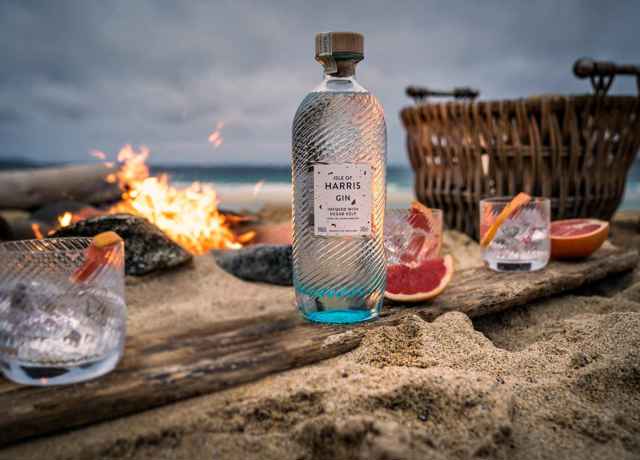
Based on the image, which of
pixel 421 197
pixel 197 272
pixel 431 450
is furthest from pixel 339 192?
pixel 421 197

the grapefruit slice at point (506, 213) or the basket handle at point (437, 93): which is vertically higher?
the basket handle at point (437, 93)

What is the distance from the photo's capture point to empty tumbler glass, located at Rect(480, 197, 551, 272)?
9.12 ft

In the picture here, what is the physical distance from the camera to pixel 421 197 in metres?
4.66

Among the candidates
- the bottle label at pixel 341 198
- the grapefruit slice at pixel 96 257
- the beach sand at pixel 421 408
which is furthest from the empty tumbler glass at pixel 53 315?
the bottle label at pixel 341 198

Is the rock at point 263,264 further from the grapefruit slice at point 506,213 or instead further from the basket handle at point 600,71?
the basket handle at point 600,71

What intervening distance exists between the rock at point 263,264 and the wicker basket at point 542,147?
150 cm

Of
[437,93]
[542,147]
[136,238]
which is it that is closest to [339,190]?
[136,238]

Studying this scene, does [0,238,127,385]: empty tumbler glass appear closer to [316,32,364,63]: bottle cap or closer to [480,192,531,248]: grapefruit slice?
[316,32,364,63]: bottle cap

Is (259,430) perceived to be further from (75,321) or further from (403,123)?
(403,123)

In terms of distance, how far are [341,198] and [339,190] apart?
3 cm

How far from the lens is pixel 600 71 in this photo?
365cm

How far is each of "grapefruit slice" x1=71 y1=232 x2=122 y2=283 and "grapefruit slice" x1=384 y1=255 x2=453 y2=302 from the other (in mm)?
1082

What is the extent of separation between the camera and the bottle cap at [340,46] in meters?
1.90

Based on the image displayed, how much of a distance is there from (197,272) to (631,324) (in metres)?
2.30
